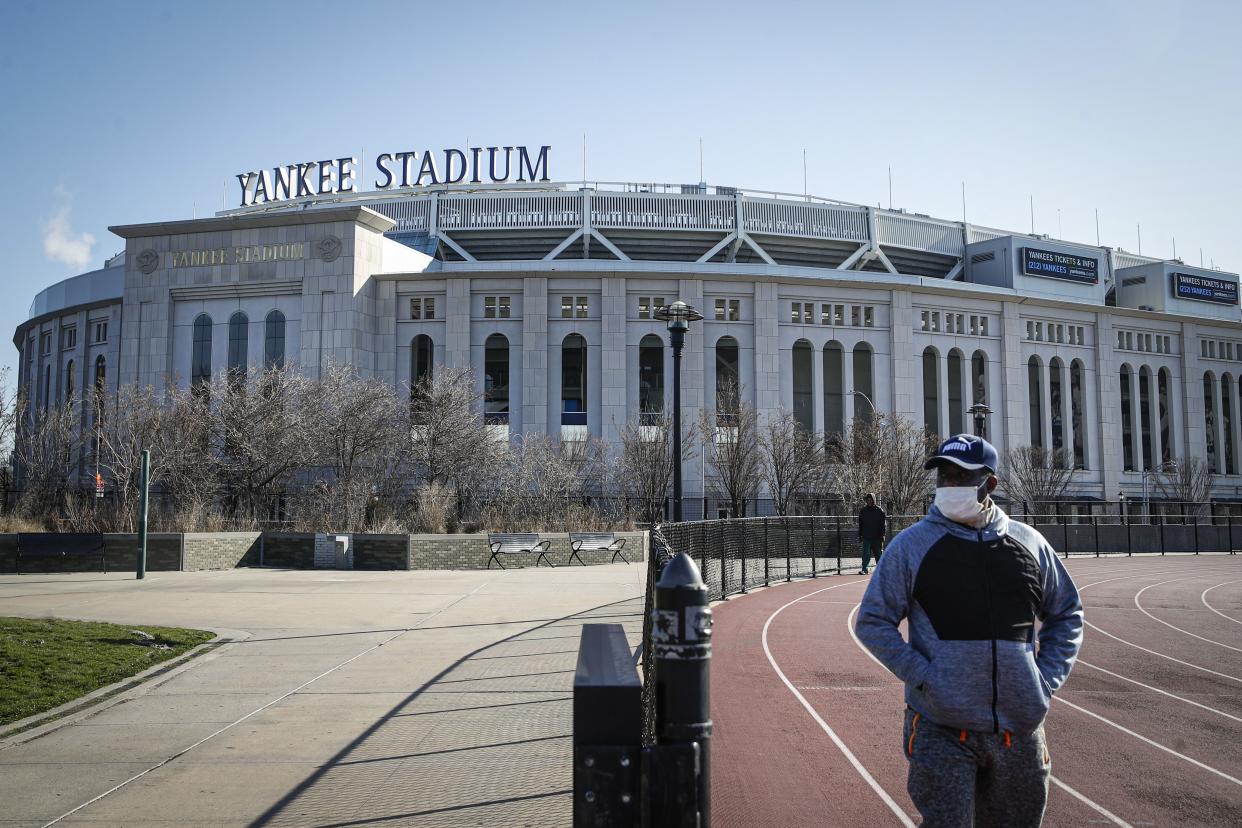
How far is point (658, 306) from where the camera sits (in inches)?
2109

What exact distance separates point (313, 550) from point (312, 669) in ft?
55.1

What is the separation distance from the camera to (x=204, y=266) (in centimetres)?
5753

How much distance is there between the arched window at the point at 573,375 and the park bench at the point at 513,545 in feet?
108

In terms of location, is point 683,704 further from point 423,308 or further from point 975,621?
point 423,308

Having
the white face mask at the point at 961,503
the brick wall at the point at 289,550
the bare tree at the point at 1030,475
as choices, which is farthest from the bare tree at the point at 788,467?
the white face mask at the point at 961,503

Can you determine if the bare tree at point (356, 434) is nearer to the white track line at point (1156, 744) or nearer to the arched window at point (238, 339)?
the arched window at point (238, 339)

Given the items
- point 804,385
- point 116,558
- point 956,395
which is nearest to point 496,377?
point 804,385

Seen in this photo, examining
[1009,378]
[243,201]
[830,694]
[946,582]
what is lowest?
[830,694]

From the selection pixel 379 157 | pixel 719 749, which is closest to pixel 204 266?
pixel 379 157

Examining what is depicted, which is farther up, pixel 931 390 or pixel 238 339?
pixel 238 339

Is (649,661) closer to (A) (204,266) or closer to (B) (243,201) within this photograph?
(A) (204,266)

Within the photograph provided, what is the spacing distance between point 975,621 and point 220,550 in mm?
25033

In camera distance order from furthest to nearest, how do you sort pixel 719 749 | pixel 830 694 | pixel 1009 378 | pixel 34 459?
pixel 1009 378 < pixel 34 459 < pixel 830 694 < pixel 719 749

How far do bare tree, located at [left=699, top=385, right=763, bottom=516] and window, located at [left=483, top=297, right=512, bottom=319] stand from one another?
14.3 metres
